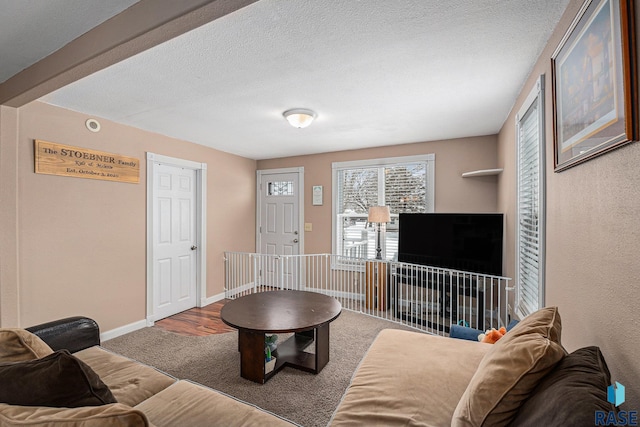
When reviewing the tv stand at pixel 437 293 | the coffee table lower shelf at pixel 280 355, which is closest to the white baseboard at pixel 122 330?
the coffee table lower shelf at pixel 280 355

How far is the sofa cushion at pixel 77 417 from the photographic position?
2.37 ft

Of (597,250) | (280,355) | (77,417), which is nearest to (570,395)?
(597,250)

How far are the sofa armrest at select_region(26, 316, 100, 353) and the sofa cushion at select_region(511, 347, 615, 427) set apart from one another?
8.03ft

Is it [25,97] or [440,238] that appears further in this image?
[440,238]

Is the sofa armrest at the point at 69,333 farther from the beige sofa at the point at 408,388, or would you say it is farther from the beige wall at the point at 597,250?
the beige wall at the point at 597,250

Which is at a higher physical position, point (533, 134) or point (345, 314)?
point (533, 134)

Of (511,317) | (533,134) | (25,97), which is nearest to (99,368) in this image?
(25,97)

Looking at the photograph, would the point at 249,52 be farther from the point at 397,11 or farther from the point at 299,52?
the point at 397,11

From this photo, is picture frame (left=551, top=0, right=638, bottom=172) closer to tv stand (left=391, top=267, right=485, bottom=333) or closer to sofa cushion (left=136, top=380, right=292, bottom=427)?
sofa cushion (left=136, top=380, right=292, bottom=427)

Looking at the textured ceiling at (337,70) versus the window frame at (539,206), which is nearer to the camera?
the textured ceiling at (337,70)

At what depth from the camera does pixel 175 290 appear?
160 inches

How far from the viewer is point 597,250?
3.72 feet

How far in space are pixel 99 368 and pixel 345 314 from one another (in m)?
2.81

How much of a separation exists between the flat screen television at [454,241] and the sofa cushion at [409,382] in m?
1.71
